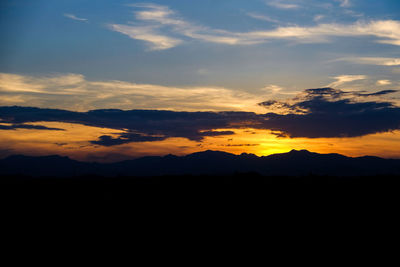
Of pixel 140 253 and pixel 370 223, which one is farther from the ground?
pixel 370 223

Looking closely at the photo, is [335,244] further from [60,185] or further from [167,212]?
[60,185]

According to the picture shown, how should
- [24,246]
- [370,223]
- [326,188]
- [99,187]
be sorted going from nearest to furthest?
1. [24,246]
2. [370,223]
3. [326,188]
4. [99,187]

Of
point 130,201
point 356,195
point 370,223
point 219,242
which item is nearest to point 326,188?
point 356,195

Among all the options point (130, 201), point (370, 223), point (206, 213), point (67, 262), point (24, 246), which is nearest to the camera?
point (67, 262)

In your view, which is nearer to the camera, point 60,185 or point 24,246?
point 24,246

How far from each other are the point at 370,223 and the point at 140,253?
490 inches

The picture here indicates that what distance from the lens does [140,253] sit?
56.4ft

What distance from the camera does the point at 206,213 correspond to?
2156 centimetres

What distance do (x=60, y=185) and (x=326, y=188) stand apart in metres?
20.5

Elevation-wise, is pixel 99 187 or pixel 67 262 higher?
pixel 99 187

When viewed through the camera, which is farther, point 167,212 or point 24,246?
point 167,212

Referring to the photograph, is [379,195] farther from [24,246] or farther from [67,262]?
[24,246]

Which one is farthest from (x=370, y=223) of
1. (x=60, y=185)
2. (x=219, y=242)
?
(x=60, y=185)

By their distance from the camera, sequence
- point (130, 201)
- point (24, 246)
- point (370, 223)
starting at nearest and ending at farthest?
1. point (24, 246)
2. point (370, 223)
3. point (130, 201)
